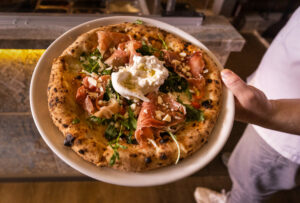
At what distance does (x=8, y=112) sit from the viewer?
2.55 m

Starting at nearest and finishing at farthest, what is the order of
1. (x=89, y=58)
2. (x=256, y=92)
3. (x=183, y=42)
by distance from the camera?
(x=256, y=92)
(x=89, y=58)
(x=183, y=42)

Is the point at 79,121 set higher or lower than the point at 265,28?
higher

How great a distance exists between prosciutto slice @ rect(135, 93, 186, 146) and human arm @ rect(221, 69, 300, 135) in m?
0.38


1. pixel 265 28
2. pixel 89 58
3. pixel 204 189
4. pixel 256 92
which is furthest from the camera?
pixel 265 28

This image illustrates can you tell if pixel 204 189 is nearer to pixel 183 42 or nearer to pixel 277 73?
pixel 277 73

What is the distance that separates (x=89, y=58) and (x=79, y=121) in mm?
500

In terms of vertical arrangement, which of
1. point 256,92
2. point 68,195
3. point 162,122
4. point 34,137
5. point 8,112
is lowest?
point 68,195

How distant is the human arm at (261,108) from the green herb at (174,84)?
0.86ft

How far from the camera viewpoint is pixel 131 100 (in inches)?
54.3

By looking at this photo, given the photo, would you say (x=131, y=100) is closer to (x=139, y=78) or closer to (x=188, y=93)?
(x=139, y=78)

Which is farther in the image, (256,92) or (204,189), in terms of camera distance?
(204,189)

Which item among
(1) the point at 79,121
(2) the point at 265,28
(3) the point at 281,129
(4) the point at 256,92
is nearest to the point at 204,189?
(3) the point at 281,129

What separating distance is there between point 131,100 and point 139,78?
0.14 m

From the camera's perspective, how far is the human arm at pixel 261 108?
1418 mm
